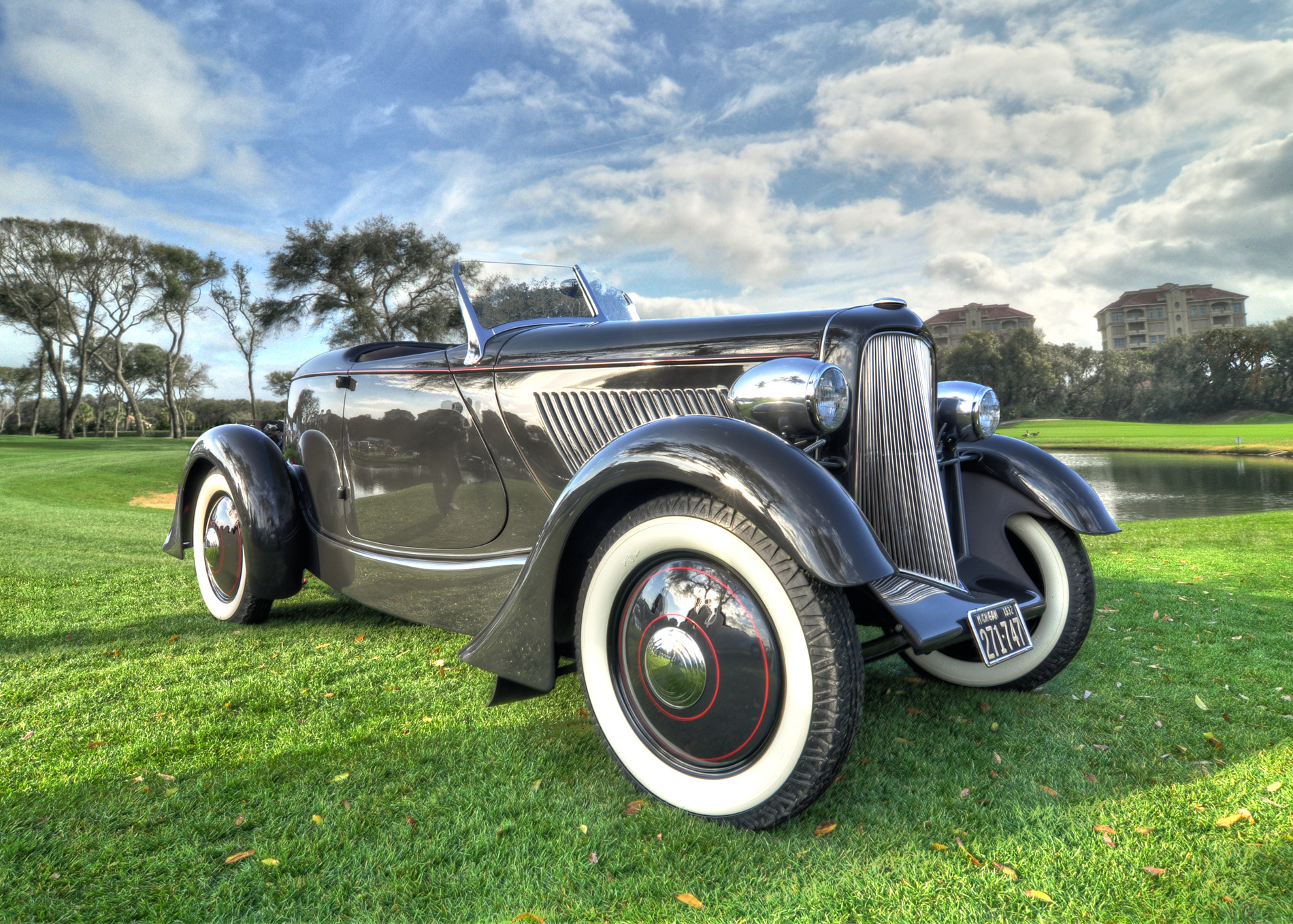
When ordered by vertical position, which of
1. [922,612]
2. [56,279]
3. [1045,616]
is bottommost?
[1045,616]

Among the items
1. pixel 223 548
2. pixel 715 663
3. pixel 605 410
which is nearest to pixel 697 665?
pixel 715 663

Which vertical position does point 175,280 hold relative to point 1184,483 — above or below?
above

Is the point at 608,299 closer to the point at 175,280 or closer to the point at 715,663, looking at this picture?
the point at 715,663

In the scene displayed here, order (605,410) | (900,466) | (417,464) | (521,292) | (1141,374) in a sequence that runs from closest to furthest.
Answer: (900,466) → (605,410) → (417,464) → (521,292) → (1141,374)

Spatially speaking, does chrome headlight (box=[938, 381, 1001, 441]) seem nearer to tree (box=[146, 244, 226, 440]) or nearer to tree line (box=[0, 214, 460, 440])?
tree line (box=[0, 214, 460, 440])

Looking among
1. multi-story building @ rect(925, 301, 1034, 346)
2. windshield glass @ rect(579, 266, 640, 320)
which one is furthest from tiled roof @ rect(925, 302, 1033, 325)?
windshield glass @ rect(579, 266, 640, 320)

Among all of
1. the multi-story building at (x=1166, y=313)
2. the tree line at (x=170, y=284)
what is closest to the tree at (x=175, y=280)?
the tree line at (x=170, y=284)

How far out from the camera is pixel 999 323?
3812 inches

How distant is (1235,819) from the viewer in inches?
78.8

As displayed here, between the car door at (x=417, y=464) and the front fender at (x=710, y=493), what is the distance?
707 mm

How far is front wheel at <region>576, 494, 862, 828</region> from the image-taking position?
1.82 meters

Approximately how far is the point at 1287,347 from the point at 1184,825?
71.6 m

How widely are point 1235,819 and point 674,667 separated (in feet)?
5.43

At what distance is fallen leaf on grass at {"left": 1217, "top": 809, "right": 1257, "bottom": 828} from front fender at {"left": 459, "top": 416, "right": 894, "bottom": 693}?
1243mm
